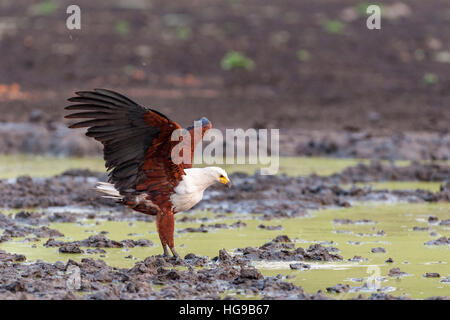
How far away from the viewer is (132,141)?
8133 mm

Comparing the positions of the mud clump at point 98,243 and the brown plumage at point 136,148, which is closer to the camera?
the brown plumage at point 136,148

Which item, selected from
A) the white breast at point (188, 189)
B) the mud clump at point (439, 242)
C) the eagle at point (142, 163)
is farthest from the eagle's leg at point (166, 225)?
the mud clump at point (439, 242)

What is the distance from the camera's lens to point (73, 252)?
29.8 feet

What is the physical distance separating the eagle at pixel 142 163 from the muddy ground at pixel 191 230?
518 mm

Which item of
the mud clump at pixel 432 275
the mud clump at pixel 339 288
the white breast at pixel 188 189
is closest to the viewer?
the mud clump at pixel 339 288

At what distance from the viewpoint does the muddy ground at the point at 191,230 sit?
7234 mm

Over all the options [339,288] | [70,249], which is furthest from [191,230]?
[339,288]

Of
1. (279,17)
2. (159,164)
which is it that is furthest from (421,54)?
(159,164)

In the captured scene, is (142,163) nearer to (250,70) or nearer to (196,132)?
(196,132)

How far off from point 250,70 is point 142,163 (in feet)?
49.6

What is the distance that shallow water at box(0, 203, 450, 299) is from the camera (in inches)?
313

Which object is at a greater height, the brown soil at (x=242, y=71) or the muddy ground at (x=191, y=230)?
the brown soil at (x=242, y=71)

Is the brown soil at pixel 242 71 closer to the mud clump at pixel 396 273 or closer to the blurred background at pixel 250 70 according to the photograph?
the blurred background at pixel 250 70
